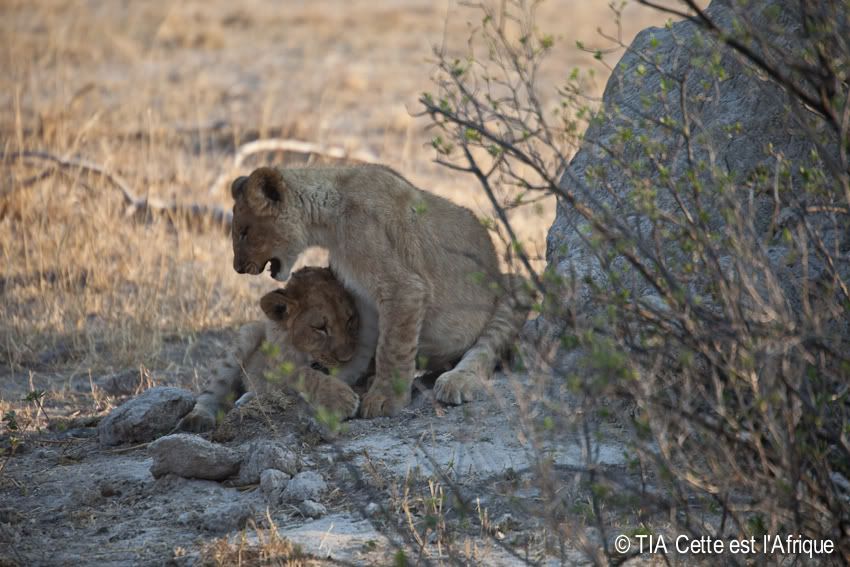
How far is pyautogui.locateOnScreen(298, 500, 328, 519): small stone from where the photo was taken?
13.6 feet

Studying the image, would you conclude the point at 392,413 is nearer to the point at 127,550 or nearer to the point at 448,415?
the point at 448,415

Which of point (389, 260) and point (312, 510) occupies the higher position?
point (389, 260)

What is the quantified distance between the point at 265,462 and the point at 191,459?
0.99ft

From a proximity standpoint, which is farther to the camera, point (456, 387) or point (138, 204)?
point (138, 204)

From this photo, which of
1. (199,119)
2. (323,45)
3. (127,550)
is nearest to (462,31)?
(323,45)

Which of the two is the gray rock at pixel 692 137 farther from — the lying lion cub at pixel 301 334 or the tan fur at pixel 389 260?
the lying lion cub at pixel 301 334

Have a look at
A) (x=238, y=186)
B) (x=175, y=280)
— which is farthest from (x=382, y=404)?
(x=175, y=280)

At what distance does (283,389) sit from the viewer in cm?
539

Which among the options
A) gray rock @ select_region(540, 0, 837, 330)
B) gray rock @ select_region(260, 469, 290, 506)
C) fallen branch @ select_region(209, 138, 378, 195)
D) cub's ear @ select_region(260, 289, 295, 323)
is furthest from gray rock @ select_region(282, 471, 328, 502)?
fallen branch @ select_region(209, 138, 378, 195)

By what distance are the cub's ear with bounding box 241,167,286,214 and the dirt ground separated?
935 millimetres

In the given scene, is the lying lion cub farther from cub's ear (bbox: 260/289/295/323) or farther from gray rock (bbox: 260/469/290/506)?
gray rock (bbox: 260/469/290/506)

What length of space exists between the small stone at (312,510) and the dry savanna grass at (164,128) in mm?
1428

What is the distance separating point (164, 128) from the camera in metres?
10.9

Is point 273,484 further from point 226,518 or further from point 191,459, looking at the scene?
point 191,459
